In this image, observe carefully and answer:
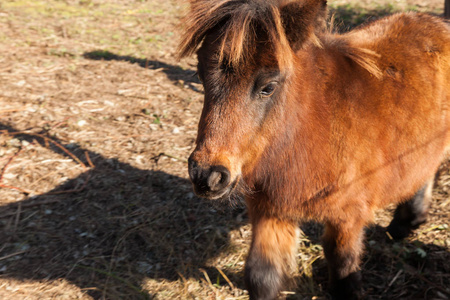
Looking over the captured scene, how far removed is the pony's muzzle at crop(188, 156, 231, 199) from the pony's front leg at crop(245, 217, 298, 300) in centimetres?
90

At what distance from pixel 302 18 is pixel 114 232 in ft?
8.68

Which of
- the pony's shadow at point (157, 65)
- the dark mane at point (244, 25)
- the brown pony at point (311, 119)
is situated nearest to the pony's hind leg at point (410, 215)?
the brown pony at point (311, 119)

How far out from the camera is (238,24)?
2.33 metres

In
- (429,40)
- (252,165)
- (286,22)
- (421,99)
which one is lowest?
(252,165)

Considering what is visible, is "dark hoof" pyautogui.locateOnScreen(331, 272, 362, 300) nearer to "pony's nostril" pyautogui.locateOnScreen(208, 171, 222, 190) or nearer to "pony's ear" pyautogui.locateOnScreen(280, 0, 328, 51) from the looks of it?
"pony's nostril" pyautogui.locateOnScreen(208, 171, 222, 190)

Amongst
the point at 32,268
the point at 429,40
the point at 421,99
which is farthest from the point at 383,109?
the point at 32,268

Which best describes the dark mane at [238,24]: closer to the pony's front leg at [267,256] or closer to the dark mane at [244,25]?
the dark mane at [244,25]

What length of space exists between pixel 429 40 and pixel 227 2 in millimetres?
1862

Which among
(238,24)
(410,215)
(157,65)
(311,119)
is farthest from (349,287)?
(157,65)

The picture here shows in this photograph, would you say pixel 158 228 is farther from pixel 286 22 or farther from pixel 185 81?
pixel 185 81

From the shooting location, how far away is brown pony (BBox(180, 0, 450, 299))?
2.36 m

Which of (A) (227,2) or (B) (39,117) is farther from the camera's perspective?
(B) (39,117)

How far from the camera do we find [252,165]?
260 centimetres

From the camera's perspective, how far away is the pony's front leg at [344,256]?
297cm
